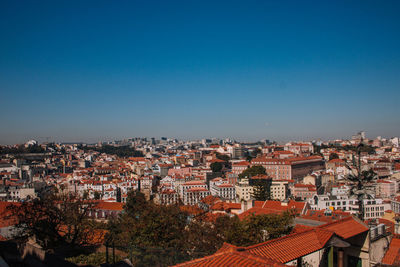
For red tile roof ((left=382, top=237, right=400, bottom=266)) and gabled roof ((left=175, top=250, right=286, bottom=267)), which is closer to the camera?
gabled roof ((left=175, top=250, right=286, bottom=267))

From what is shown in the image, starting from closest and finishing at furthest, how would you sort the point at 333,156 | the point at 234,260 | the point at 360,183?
the point at 234,260 < the point at 360,183 < the point at 333,156

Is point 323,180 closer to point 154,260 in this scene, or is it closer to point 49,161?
point 154,260

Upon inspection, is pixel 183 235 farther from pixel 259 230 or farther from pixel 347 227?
pixel 347 227

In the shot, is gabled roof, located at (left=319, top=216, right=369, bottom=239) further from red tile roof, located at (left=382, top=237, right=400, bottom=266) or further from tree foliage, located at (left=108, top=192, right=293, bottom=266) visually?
tree foliage, located at (left=108, top=192, right=293, bottom=266)

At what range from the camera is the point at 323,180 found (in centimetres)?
5419

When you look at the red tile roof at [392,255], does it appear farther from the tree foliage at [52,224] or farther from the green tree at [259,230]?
the tree foliage at [52,224]

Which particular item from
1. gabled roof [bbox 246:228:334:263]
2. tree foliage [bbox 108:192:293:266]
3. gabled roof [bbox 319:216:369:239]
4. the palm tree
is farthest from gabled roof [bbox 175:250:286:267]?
the palm tree

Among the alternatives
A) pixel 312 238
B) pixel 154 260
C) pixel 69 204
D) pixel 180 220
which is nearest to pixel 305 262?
pixel 312 238

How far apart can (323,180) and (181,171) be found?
970 inches

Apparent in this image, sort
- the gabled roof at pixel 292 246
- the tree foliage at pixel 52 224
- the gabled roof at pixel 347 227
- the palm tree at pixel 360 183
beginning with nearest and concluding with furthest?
the gabled roof at pixel 292 246 < the gabled roof at pixel 347 227 < the palm tree at pixel 360 183 < the tree foliage at pixel 52 224

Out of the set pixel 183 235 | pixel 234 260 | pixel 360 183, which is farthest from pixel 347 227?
pixel 183 235

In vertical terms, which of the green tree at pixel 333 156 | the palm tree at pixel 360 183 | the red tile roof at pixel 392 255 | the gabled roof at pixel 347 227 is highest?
the palm tree at pixel 360 183

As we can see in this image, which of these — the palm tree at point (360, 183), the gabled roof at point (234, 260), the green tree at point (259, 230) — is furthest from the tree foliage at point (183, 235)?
the gabled roof at point (234, 260)

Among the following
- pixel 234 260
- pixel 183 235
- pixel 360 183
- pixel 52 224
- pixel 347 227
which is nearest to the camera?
pixel 234 260
